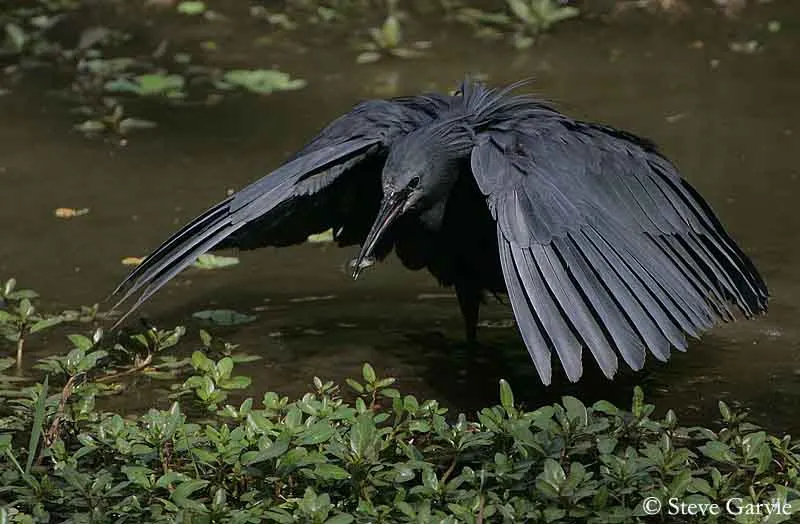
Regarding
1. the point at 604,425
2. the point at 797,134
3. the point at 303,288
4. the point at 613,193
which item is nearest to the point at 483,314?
the point at 303,288

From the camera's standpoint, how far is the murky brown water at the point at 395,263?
4.78m

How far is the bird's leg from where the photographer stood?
15.4 feet

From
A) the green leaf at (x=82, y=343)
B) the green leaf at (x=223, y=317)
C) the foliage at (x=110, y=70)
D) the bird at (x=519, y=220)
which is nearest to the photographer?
the bird at (x=519, y=220)

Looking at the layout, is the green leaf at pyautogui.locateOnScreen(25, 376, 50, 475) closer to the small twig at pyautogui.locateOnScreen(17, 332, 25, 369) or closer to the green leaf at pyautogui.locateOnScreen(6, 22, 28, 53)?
the small twig at pyautogui.locateOnScreen(17, 332, 25, 369)

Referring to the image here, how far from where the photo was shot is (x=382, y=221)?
432 cm

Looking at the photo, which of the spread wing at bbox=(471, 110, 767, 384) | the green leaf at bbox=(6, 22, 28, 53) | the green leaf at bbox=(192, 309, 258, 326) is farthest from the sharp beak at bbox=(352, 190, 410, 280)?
the green leaf at bbox=(6, 22, 28, 53)

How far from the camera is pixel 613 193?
424cm

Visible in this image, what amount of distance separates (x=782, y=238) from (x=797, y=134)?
127cm

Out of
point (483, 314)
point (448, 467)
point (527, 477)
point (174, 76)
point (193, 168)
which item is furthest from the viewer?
point (174, 76)

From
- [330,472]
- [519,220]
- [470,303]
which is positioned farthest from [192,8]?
[330,472]

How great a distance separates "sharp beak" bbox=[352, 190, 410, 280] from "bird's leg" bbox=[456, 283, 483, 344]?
1.43 ft

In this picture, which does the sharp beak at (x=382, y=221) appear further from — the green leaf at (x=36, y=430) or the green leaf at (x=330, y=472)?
the green leaf at (x=36, y=430)

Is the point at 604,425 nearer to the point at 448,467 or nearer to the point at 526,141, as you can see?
the point at 448,467

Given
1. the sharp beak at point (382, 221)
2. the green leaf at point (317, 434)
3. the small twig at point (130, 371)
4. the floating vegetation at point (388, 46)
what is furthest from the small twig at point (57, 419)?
the floating vegetation at point (388, 46)
